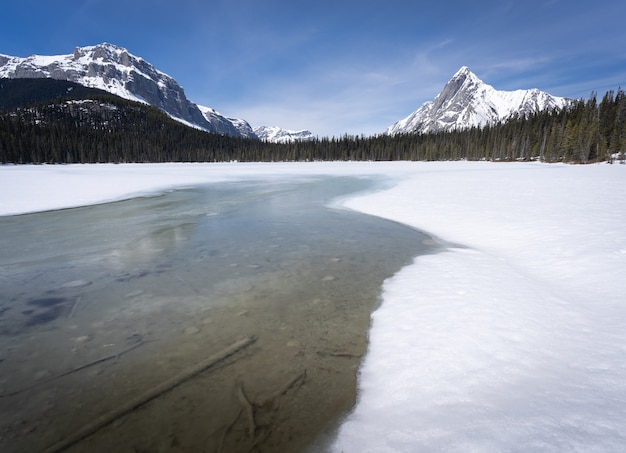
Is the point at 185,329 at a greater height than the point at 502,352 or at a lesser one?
lesser

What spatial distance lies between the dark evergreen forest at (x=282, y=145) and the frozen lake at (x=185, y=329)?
6162cm

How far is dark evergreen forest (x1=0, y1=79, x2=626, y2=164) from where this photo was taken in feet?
196

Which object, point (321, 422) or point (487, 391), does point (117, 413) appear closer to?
point (321, 422)

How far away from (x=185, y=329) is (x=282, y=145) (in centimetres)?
14892

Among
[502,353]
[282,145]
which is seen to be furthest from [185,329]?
[282,145]

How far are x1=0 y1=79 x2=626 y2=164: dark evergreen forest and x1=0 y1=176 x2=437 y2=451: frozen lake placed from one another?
61.6 meters

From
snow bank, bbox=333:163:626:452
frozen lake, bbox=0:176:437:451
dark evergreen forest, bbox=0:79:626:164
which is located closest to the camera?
snow bank, bbox=333:163:626:452

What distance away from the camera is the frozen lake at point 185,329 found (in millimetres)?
2754

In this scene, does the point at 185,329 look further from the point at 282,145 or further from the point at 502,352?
the point at 282,145

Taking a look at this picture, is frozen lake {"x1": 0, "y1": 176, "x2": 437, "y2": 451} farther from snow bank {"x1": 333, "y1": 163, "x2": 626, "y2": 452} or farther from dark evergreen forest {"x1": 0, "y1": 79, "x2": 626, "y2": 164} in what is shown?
dark evergreen forest {"x1": 0, "y1": 79, "x2": 626, "y2": 164}

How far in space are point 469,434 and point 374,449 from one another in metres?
0.76

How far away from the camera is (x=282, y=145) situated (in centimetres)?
14662

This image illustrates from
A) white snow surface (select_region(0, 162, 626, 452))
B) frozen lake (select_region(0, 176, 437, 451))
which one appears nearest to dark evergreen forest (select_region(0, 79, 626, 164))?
white snow surface (select_region(0, 162, 626, 452))

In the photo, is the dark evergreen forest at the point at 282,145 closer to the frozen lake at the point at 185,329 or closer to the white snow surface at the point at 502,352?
the white snow surface at the point at 502,352
